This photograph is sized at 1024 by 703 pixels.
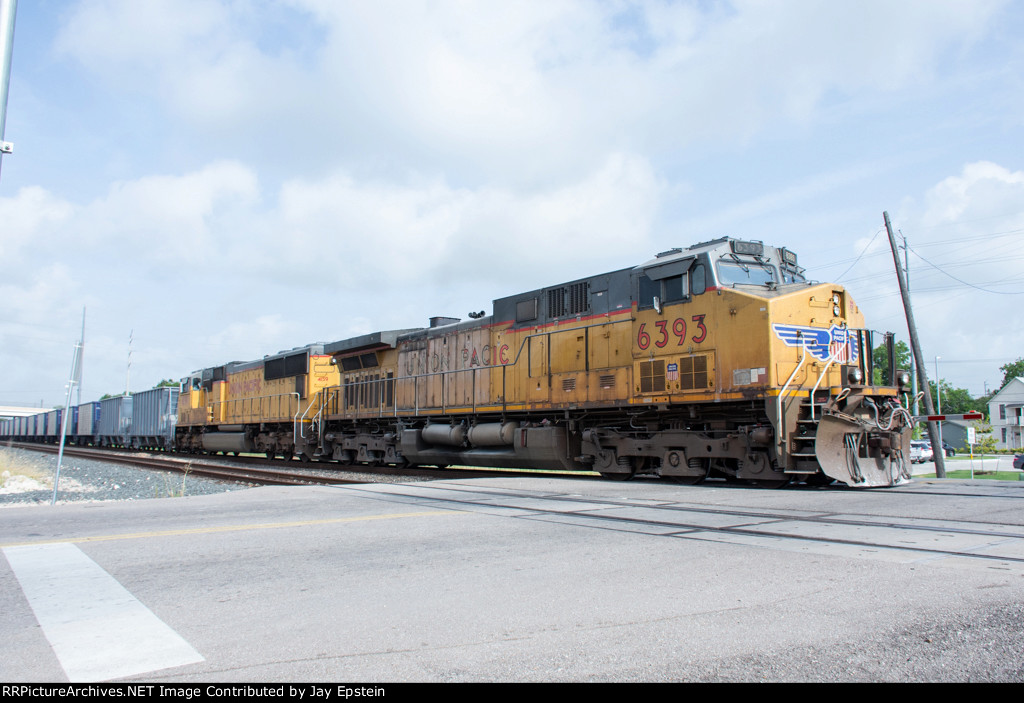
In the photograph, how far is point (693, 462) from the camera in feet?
39.7

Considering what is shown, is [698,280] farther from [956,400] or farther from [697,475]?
[956,400]

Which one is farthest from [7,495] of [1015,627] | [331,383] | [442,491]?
[1015,627]

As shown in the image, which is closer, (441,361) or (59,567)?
(59,567)

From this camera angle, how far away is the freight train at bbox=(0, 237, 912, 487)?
10863 mm

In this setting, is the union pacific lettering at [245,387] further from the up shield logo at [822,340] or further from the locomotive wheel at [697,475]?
the up shield logo at [822,340]

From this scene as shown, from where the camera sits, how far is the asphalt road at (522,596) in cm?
306

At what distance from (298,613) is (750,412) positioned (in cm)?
904

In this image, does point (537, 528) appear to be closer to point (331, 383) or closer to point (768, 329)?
point (768, 329)

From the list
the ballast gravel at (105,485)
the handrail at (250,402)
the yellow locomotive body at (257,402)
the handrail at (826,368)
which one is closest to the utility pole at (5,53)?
the ballast gravel at (105,485)

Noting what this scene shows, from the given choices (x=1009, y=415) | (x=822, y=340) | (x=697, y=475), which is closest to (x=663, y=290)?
(x=822, y=340)

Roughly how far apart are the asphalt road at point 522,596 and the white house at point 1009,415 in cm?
7151

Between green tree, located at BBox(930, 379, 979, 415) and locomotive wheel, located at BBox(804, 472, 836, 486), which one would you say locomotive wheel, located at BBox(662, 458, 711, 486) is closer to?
locomotive wheel, located at BBox(804, 472, 836, 486)

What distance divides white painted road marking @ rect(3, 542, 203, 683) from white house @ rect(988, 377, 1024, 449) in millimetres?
76410

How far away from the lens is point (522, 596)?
4215mm
